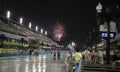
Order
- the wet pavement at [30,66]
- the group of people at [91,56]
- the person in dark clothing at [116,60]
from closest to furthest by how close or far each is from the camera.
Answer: the person in dark clothing at [116,60] → the wet pavement at [30,66] → the group of people at [91,56]

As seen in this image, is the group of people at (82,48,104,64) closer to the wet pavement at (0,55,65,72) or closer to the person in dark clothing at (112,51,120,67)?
the person in dark clothing at (112,51,120,67)

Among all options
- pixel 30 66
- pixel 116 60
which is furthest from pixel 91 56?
pixel 30 66

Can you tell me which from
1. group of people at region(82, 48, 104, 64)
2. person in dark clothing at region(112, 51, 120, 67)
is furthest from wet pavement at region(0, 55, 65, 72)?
person in dark clothing at region(112, 51, 120, 67)

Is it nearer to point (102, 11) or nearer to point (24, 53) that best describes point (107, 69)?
point (102, 11)

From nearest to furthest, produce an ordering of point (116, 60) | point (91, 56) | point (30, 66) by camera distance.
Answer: point (116, 60) < point (30, 66) < point (91, 56)

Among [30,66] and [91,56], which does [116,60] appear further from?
[30,66]

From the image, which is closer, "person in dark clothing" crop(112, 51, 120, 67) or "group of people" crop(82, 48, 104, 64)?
"person in dark clothing" crop(112, 51, 120, 67)

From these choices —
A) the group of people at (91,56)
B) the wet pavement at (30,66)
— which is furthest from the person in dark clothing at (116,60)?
the wet pavement at (30,66)

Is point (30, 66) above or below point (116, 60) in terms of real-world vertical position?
below

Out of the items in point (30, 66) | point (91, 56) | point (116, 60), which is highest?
point (91, 56)

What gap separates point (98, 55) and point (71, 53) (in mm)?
18083

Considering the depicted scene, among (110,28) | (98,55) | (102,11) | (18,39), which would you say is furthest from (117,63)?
(18,39)

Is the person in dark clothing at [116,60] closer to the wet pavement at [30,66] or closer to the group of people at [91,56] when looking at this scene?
the group of people at [91,56]

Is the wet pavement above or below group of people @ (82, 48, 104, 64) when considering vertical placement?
below
